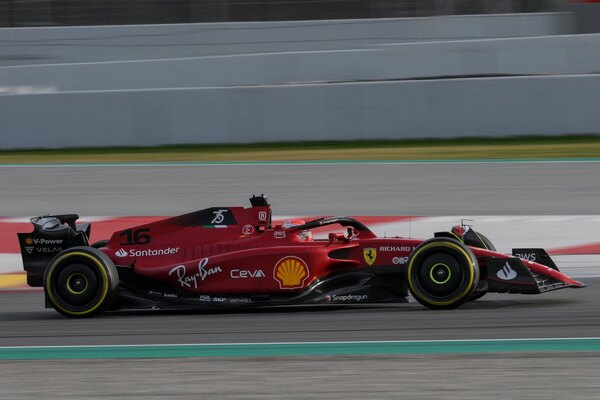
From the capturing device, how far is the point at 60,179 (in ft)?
45.6

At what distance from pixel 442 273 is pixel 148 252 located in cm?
189

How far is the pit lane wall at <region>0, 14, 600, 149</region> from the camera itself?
15.4m

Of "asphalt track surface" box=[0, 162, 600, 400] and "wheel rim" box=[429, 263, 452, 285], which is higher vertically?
"wheel rim" box=[429, 263, 452, 285]

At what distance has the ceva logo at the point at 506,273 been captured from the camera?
6203mm

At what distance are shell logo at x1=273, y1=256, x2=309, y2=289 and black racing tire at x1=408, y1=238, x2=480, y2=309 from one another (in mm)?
656

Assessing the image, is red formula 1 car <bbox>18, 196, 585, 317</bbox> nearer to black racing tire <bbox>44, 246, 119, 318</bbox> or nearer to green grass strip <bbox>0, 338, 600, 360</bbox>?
black racing tire <bbox>44, 246, 119, 318</bbox>

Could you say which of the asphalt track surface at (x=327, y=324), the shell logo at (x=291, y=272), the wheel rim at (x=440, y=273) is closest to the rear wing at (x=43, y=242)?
the asphalt track surface at (x=327, y=324)

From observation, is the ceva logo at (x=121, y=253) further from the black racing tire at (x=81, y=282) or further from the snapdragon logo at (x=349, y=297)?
the snapdragon logo at (x=349, y=297)

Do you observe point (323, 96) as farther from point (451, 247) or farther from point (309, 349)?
point (309, 349)

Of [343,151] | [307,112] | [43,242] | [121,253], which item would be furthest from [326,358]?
[307,112]

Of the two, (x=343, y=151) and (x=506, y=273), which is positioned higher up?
(x=343, y=151)

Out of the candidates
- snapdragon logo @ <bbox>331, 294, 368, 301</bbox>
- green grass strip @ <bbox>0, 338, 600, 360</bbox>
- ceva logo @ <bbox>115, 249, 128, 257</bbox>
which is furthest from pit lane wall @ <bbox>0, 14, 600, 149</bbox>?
green grass strip @ <bbox>0, 338, 600, 360</bbox>

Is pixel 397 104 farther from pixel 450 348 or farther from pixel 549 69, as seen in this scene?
pixel 450 348

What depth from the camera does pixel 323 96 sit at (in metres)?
15.6
